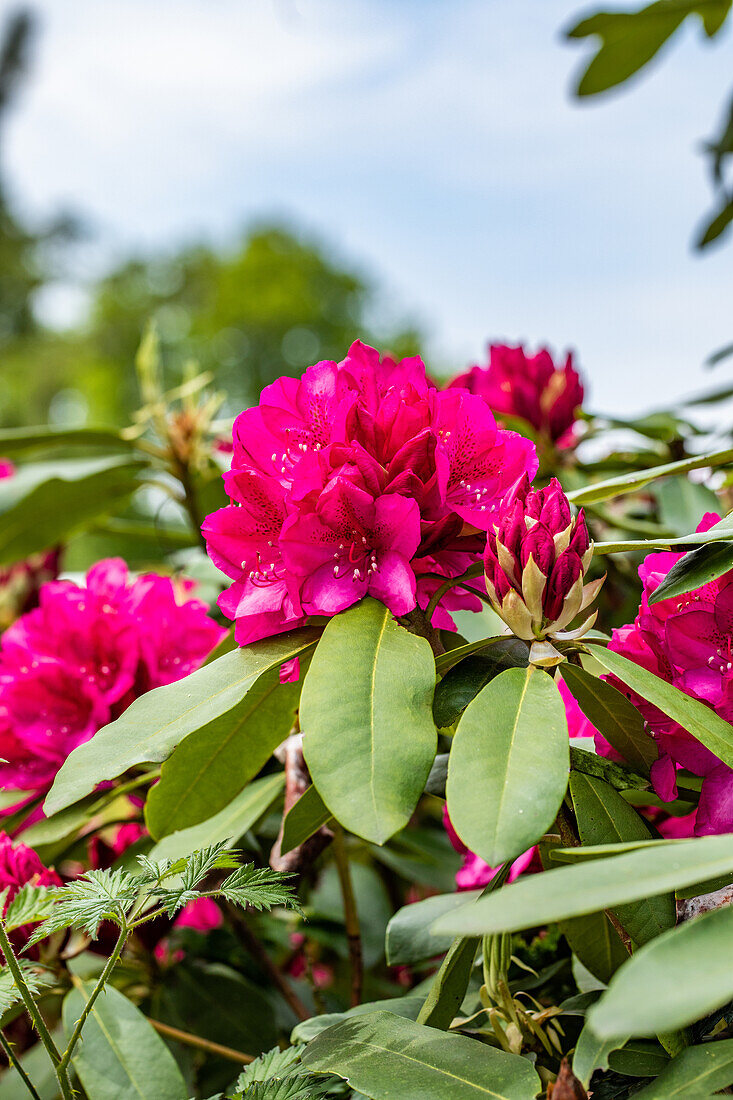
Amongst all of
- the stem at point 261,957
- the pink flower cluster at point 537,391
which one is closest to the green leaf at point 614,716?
the stem at point 261,957

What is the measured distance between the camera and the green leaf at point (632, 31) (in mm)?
1353

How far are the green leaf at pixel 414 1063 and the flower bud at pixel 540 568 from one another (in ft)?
0.70

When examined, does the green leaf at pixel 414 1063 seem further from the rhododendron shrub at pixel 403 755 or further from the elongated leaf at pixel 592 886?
the elongated leaf at pixel 592 886

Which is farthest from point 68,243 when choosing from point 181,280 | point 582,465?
point 582,465

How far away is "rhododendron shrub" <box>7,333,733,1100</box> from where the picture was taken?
1.37 ft

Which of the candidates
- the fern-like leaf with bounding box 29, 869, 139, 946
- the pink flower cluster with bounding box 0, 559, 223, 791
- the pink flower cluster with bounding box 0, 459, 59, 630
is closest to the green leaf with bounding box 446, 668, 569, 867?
the fern-like leaf with bounding box 29, 869, 139, 946

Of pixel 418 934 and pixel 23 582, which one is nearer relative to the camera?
pixel 418 934

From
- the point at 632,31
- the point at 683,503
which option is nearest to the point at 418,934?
the point at 683,503

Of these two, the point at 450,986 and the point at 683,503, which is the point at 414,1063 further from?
the point at 683,503

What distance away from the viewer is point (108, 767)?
1.66ft

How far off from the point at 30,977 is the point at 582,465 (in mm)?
831

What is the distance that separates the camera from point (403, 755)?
1.45ft

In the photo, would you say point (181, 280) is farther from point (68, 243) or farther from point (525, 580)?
point (525, 580)

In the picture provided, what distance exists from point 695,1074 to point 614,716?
0.18 metres
